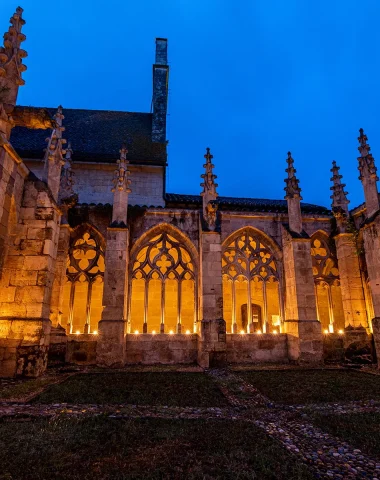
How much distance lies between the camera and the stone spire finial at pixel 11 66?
754 centimetres

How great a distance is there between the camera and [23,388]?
235 inches

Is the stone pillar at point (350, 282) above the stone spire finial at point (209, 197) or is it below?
below

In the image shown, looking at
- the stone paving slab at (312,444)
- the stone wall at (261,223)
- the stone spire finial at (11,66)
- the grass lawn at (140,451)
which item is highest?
the stone spire finial at (11,66)

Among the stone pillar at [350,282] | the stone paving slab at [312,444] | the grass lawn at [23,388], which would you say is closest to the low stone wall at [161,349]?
the grass lawn at [23,388]

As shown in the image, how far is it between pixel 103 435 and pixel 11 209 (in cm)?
633

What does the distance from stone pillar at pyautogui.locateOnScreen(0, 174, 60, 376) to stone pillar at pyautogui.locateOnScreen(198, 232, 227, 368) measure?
15.1ft

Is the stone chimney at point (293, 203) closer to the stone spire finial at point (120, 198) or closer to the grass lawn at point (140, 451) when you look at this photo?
the stone spire finial at point (120, 198)

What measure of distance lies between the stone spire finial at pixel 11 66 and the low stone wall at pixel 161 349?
25.3 feet

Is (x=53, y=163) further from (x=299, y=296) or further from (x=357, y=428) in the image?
(x=357, y=428)

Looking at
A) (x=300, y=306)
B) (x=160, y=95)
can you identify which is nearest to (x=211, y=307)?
(x=300, y=306)

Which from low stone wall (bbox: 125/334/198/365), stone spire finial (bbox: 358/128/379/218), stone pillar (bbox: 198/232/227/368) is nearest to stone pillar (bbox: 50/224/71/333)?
low stone wall (bbox: 125/334/198/365)

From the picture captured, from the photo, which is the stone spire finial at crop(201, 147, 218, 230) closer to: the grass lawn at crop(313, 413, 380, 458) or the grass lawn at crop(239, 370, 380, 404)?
the grass lawn at crop(239, 370, 380, 404)

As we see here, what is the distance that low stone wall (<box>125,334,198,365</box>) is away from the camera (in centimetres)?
993

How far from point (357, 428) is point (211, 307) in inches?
245
